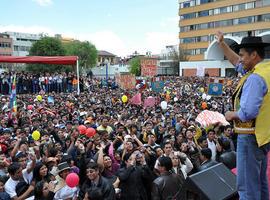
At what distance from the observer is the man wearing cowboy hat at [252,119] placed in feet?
7.70

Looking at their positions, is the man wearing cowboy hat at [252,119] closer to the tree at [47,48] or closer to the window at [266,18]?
the tree at [47,48]

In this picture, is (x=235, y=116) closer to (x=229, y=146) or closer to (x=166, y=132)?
(x=229, y=146)

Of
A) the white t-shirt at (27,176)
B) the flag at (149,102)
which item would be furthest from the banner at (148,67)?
the white t-shirt at (27,176)

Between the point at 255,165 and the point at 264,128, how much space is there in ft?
0.97

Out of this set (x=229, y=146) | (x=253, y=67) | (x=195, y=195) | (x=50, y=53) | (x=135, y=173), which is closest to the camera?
(x=253, y=67)

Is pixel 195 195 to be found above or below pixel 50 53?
below

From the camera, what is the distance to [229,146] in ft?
24.8

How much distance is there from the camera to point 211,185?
354 cm

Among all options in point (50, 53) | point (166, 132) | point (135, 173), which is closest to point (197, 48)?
point (50, 53)

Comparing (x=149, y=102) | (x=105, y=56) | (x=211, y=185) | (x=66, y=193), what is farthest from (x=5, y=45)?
(x=211, y=185)

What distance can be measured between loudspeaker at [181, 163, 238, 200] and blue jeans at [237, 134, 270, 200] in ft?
2.73

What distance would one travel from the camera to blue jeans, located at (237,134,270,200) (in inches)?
97.0

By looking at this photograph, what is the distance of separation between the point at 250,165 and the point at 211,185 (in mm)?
1157

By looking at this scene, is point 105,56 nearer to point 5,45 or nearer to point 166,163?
point 5,45
